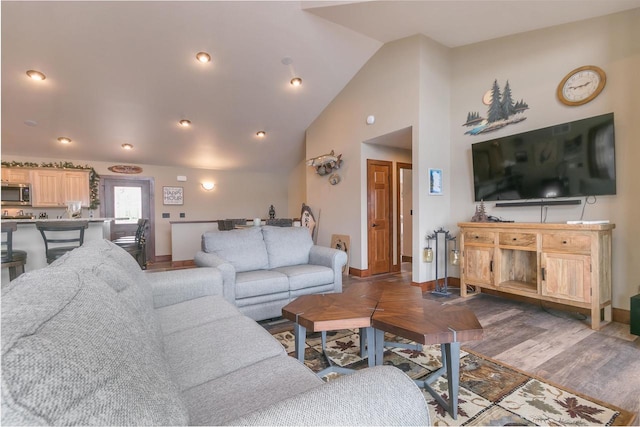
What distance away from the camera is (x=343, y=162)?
515 centimetres

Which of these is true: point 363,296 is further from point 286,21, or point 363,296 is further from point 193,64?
point 193,64

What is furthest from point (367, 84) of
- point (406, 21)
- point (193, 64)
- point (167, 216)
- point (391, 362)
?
point (167, 216)

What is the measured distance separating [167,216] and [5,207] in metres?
2.69

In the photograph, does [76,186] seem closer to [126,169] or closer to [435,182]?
[126,169]

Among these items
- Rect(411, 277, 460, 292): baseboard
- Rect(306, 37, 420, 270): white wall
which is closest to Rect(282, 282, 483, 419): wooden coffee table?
Rect(411, 277, 460, 292): baseboard

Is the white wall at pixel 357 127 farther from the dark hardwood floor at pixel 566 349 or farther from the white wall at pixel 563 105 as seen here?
the dark hardwood floor at pixel 566 349

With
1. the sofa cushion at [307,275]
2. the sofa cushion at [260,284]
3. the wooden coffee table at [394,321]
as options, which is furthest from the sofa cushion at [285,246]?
the wooden coffee table at [394,321]

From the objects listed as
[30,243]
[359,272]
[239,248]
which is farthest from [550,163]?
[30,243]

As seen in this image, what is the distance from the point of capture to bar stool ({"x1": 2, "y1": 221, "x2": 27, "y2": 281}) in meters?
3.13

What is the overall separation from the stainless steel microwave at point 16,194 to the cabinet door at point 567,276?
27.1 ft

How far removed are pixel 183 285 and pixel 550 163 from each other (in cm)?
383

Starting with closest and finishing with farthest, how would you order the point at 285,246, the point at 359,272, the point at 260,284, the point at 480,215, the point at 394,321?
the point at 394,321, the point at 260,284, the point at 285,246, the point at 480,215, the point at 359,272

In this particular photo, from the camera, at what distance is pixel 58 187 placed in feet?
19.0

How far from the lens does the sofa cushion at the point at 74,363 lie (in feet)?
1.38
